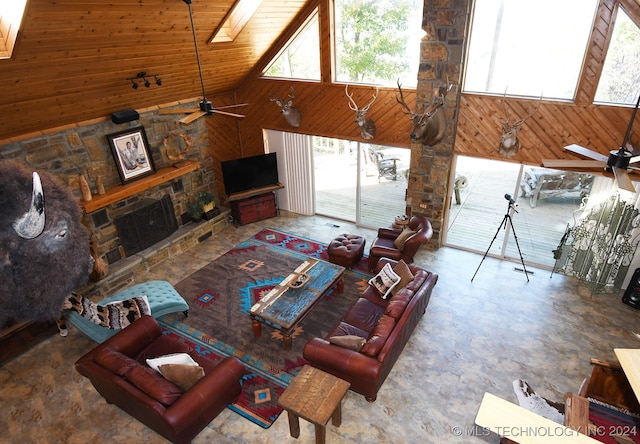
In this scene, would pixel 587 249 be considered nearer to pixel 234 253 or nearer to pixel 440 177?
pixel 440 177

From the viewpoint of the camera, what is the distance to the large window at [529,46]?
574 cm

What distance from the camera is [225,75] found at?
7.98m

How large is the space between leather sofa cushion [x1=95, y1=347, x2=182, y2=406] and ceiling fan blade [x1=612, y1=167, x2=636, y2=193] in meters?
4.62

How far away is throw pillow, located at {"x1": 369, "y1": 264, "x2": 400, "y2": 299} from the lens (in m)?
5.78

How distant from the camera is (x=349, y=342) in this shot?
4.68 meters

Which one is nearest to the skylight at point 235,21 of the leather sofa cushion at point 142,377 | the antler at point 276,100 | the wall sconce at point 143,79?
the wall sconce at point 143,79

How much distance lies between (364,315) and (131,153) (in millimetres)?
5105

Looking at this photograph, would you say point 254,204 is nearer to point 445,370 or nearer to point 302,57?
point 302,57

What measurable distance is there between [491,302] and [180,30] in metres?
6.26

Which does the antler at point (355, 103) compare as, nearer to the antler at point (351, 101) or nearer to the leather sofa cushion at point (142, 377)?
the antler at point (351, 101)

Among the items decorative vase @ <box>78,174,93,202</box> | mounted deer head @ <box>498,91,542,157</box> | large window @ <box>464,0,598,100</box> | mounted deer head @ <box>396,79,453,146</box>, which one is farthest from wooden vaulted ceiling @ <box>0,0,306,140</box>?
mounted deer head @ <box>498,91,542,157</box>

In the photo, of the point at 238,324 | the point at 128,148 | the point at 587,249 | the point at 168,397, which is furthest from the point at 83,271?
the point at 587,249

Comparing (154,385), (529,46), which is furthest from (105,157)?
(529,46)

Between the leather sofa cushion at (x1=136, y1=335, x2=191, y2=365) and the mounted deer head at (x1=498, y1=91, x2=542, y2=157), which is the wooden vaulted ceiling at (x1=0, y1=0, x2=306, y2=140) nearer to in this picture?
the leather sofa cushion at (x1=136, y1=335, x2=191, y2=365)
